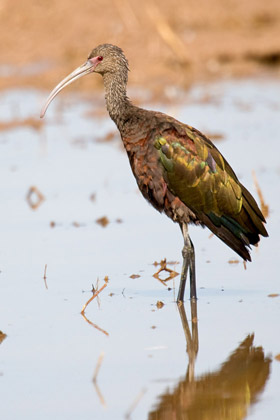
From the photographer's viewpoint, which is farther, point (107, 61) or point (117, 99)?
point (107, 61)

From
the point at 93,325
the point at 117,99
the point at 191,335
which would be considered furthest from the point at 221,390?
the point at 117,99

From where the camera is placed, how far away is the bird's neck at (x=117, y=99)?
8297 millimetres

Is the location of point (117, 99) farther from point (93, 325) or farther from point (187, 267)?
point (93, 325)

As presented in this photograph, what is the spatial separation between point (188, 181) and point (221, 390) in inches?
84.7

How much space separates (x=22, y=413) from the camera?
5.84 m

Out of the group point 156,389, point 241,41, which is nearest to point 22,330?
point 156,389

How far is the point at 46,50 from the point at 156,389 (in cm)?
1721

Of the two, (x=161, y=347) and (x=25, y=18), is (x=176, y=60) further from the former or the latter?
(x=161, y=347)

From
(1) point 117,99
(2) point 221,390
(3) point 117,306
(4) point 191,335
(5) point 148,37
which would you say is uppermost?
(5) point 148,37

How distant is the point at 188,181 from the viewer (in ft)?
26.1

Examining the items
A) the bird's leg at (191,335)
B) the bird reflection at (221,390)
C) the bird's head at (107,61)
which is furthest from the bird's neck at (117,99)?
the bird reflection at (221,390)

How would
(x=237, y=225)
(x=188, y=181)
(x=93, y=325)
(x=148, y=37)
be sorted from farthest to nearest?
(x=148, y=37)
(x=237, y=225)
(x=188, y=181)
(x=93, y=325)

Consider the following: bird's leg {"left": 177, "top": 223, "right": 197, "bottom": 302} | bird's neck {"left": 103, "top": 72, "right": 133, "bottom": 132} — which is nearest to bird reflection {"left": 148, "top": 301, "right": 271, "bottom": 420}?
bird's leg {"left": 177, "top": 223, "right": 197, "bottom": 302}

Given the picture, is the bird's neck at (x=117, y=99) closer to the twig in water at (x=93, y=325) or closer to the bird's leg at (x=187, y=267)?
the bird's leg at (x=187, y=267)
